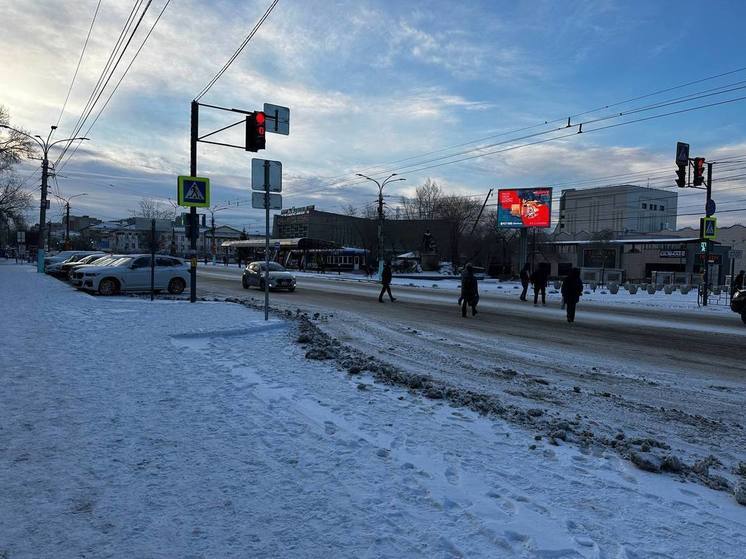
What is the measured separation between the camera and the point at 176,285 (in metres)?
20.0

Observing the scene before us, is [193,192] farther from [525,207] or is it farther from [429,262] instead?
[429,262]

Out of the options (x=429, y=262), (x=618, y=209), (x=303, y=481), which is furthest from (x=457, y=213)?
(x=303, y=481)

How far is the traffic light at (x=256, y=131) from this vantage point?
41.2ft

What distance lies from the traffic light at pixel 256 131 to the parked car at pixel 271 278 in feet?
42.2

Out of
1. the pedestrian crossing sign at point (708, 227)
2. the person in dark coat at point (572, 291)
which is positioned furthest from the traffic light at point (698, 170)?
the person in dark coat at point (572, 291)

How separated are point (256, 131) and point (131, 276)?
389 inches

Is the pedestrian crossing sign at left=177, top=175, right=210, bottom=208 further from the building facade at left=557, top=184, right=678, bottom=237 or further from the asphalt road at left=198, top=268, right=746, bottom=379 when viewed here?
the building facade at left=557, top=184, right=678, bottom=237

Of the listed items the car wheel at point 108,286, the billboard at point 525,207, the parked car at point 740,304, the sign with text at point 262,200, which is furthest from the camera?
the billboard at point 525,207

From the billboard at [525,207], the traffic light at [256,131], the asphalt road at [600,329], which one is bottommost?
the asphalt road at [600,329]

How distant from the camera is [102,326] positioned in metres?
10.5

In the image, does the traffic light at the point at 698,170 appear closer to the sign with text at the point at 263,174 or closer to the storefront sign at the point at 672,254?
the sign with text at the point at 263,174

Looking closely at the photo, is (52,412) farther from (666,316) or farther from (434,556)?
(666,316)

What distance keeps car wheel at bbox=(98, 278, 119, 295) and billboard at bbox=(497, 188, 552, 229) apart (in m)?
35.6

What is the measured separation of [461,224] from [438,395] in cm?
6683
